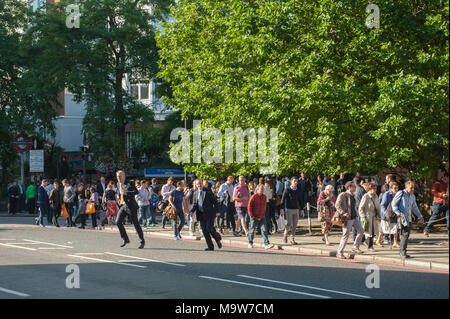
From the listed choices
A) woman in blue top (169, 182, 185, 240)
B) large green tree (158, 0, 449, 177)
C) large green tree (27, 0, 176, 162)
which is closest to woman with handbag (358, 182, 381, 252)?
large green tree (158, 0, 449, 177)

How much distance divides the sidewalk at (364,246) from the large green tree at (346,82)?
2046mm

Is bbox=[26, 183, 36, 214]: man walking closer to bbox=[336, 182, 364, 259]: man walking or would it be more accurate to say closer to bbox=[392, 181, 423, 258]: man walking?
bbox=[336, 182, 364, 259]: man walking

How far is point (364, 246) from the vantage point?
1736 centimetres

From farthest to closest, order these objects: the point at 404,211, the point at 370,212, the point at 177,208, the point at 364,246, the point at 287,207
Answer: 1. the point at 177,208
2. the point at 287,207
3. the point at 364,246
4. the point at 370,212
5. the point at 404,211

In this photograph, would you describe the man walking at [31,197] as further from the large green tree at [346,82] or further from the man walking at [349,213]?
the man walking at [349,213]

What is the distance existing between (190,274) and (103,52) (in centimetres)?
2862

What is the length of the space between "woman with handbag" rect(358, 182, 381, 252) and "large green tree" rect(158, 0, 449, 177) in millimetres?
1209

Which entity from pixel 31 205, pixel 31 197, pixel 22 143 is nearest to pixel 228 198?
pixel 31 197

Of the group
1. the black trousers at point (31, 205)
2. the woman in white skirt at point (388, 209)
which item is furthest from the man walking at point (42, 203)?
the woman in white skirt at point (388, 209)

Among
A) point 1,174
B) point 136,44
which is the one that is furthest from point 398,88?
point 1,174

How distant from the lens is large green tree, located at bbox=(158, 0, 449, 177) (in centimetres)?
1636

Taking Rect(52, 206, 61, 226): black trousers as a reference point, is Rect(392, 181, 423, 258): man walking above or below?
above

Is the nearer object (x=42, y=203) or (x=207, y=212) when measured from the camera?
(x=207, y=212)

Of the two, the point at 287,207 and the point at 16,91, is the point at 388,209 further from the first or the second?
the point at 16,91
